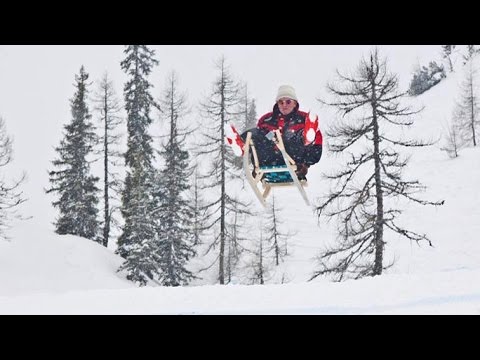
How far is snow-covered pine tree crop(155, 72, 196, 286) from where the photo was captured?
22.0m

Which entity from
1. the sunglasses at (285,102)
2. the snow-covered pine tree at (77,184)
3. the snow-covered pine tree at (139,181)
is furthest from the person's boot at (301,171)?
the snow-covered pine tree at (77,184)

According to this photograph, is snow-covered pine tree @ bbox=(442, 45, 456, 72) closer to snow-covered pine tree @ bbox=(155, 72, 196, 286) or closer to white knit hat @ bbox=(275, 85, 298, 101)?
snow-covered pine tree @ bbox=(155, 72, 196, 286)

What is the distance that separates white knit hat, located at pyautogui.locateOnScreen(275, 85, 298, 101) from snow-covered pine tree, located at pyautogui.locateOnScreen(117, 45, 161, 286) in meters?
16.5

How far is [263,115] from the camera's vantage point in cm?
693

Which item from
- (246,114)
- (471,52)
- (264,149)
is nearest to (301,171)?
(264,149)

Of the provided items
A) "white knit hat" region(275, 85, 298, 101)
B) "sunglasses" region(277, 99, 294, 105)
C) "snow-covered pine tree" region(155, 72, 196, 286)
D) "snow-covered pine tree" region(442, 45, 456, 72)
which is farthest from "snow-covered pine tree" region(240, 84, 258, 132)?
"snow-covered pine tree" region(442, 45, 456, 72)

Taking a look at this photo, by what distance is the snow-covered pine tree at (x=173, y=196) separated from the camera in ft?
72.3

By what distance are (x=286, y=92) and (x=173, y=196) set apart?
685 inches

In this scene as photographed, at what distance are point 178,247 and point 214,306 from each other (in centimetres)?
1682

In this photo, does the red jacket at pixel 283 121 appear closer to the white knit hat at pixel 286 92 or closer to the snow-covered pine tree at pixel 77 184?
the white knit hat at pixel 286 92

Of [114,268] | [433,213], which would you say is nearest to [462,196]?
[433,213]

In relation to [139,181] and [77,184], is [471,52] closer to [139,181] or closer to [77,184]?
[139,181]

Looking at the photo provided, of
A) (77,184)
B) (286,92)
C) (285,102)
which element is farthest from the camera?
(77,184)

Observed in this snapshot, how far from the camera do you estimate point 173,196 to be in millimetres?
23281
